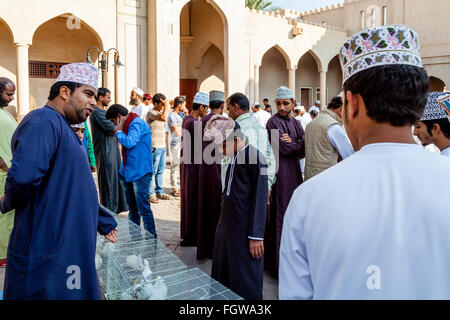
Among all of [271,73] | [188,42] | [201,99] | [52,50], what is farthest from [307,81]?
[201,99]

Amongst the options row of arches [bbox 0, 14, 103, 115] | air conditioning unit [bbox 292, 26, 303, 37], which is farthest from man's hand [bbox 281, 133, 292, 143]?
air conditioning unit [bbox 292, 26, 303, 37]

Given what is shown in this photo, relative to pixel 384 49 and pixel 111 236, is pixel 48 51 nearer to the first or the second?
pixel 111 236

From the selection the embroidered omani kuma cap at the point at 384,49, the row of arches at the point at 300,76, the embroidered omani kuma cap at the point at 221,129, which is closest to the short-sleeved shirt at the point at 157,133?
the embroidered omani kuma cap at the point at 221,129

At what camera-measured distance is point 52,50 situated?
1196 cm

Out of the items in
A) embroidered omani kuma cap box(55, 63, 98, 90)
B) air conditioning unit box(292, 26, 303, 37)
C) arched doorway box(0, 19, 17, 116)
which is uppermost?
air conditioning unit box(292, 26, 303, 37)

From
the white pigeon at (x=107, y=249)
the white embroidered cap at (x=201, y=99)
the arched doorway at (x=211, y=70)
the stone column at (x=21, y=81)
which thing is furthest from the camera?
the arched doorway at (x=211, y=70)

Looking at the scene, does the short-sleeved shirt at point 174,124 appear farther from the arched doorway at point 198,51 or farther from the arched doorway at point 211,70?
the arched doorway at point 211,70

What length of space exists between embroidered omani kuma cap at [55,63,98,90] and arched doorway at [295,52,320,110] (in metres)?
19.1

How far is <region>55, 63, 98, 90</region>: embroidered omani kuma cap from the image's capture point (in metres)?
1.98

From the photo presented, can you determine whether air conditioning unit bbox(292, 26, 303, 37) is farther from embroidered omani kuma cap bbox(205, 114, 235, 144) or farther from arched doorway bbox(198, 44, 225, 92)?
embroidered omani kuma cap bbox(205, 114, 235, 144)

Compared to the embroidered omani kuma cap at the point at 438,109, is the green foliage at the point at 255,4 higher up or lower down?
higher up

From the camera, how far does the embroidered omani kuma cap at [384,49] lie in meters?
0.94

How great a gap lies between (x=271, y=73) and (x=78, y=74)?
1781 centimetres

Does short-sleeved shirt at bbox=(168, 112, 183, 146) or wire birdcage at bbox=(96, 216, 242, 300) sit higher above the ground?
short-sleeved shirt at bbox=(168, 112, 183, 146)
